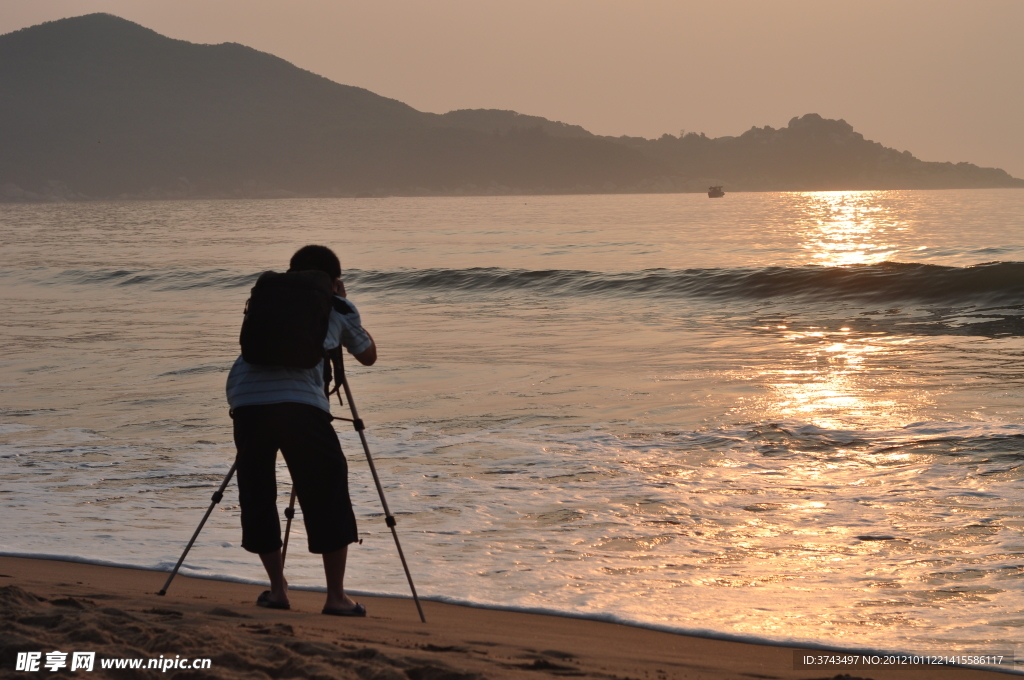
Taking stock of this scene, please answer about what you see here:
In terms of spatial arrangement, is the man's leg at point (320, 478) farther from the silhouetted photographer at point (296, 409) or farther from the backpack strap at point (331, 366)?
the backpack strap at point (331, 366)

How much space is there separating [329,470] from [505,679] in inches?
48.5

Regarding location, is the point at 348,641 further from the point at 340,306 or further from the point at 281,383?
the point at 340,306

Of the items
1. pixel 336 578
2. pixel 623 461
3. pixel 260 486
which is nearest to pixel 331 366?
pixel 260 486

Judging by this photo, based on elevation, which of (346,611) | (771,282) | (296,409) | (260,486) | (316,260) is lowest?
(346,611)

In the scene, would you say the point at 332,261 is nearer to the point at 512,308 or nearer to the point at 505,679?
the point at 505,679

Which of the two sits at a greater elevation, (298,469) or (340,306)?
(340,306)

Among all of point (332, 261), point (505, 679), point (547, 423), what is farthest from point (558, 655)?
point (547, 423)

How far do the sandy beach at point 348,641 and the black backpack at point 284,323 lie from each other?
107cm

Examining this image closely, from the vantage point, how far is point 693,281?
23562mm

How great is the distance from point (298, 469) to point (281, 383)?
1.22 ft

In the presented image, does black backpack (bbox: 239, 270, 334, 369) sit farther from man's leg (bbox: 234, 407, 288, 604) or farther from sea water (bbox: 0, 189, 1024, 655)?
sea water (bbox: 0, 189, 1024, 655)

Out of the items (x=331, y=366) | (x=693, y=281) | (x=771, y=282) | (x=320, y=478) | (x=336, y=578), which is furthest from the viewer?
(x=693, y=281)

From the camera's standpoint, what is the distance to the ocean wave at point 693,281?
20.8m

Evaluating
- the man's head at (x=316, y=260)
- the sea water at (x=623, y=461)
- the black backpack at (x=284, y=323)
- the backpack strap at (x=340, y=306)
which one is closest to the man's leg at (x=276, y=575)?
the sea water at (x=623, y=461)
